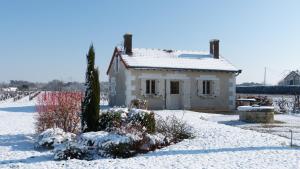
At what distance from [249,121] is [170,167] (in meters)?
10.5

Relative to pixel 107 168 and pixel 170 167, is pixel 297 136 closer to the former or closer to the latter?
pixel 170 167

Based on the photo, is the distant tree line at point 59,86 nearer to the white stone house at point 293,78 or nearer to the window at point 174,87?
the window at point 174,87

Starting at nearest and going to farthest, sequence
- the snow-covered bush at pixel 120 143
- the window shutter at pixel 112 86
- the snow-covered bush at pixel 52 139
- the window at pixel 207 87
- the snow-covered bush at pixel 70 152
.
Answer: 1. the snow-covered bush at pixel 70 152
2. the snow-covered bush at pixel 120 143
3. the snow-covered bush at pixel 52 139
4. the window at pixel 207 87
5. the window shutter at pixel 112 86

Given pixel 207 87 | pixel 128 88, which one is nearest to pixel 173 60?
pixel 207 87

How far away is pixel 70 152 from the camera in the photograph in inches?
384

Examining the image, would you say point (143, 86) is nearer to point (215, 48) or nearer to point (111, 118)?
point (215, 48)

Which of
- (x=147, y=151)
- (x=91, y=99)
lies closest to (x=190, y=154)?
(x=147, y=151)

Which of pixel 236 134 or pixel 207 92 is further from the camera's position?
pixel 207 92

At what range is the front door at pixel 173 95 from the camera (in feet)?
84.1

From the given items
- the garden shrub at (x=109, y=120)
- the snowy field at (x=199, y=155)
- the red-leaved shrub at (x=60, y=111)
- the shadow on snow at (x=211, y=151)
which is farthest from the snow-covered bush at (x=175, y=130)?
the red-leaved shrub at (x=60, y=111)

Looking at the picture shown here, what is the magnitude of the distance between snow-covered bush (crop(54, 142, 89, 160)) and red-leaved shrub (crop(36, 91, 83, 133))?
3.36m

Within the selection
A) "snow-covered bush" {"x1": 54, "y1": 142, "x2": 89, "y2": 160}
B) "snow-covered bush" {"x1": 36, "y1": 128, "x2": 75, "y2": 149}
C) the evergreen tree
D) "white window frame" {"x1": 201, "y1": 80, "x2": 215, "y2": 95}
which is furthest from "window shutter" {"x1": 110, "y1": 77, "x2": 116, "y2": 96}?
"snow-covered bush" {"x1": 54, "y1": 142, "x2": 89, "y2": 160}

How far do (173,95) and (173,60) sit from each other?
276 cm

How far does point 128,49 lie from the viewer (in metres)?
26.9
